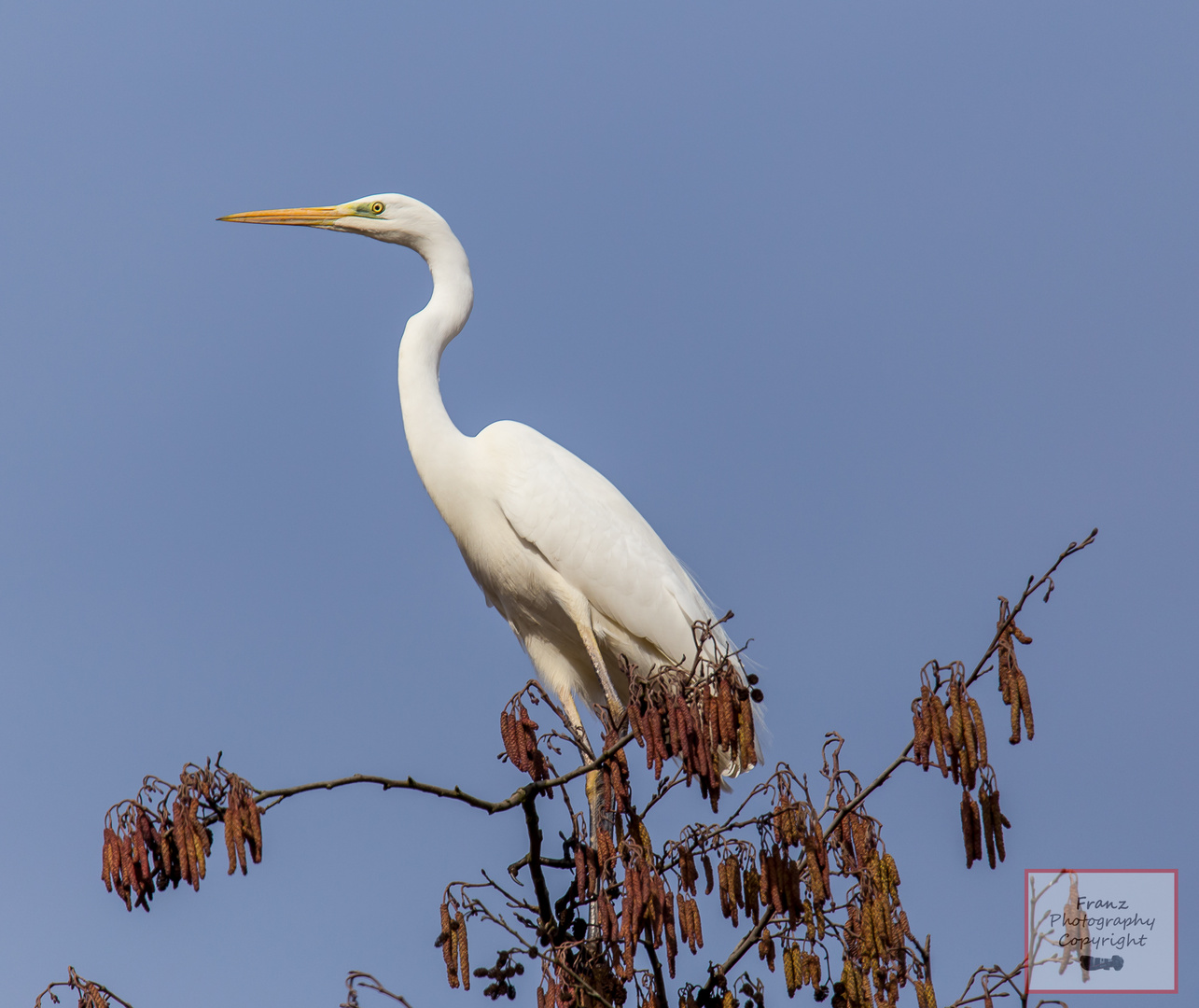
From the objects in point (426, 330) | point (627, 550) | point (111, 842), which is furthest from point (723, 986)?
point (426, 330)

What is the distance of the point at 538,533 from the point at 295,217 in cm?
278

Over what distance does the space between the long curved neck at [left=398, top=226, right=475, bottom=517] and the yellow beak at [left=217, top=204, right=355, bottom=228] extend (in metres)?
1.12

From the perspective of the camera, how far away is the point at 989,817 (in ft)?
12.6

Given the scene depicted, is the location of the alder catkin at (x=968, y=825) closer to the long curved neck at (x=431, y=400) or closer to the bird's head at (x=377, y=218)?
the long curved neck at (x=431, y=400)

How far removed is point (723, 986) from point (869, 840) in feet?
3.72

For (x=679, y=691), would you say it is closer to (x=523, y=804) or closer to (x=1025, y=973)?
(x=523, y=804)

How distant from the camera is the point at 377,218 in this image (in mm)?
8383

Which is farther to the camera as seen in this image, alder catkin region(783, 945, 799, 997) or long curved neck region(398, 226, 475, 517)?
long curved neck region(398, 226, 475, 517)

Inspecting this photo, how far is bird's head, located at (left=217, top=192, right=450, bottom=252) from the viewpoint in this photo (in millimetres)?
8203

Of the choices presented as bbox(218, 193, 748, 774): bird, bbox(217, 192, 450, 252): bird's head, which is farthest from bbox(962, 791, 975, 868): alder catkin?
bbox(217, 192, 450, 252): bird's head

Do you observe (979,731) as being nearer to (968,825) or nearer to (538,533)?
(968,825)

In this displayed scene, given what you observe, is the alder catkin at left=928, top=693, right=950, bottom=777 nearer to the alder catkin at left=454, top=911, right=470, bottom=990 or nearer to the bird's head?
the alder catkin at left=454, top=911, right=470, bottom=990

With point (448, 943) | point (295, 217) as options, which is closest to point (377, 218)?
point (295, 217)

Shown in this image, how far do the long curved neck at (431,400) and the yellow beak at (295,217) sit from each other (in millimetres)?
1116
